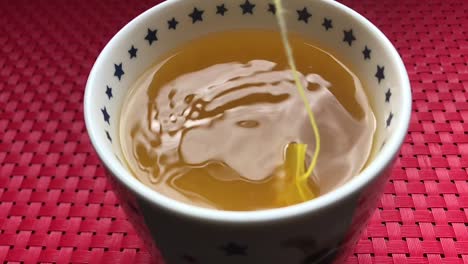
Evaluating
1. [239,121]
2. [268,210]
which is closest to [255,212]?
[268,210]

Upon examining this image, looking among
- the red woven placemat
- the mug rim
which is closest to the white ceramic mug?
the mug rim

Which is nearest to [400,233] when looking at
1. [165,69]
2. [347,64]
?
[347,64]

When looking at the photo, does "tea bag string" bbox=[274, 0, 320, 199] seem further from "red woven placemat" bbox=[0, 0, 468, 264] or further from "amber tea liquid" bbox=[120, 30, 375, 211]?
"red woven placemat" bbox=[0, 0, 468, 264]

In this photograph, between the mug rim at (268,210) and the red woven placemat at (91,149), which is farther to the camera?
the red woven placemat at (91,149)

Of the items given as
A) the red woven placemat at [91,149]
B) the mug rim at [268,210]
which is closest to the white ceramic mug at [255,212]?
the mug rim at [268,210]

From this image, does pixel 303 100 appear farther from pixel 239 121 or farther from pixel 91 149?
pixel 91 149

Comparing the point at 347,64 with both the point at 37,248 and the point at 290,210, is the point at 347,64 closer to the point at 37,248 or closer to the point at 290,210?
the point at 290,210

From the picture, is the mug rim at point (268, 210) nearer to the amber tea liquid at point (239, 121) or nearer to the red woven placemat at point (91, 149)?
the amber tea liquid at point (239, 121)
